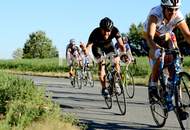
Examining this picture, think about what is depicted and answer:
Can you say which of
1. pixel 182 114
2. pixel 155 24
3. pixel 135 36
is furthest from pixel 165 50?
pixel 135 36

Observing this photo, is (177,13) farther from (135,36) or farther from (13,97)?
(135,36)

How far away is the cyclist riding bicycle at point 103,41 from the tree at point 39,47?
4570 inches

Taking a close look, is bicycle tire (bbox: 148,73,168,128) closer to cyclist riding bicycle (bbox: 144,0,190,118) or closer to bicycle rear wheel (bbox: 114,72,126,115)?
cyclist riding bicycle (bbox: 144,0,190,118)

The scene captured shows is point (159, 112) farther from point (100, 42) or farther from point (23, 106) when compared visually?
point (100, 42)

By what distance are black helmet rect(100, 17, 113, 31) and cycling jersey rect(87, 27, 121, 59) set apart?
0.37m

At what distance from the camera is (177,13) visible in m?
9.32

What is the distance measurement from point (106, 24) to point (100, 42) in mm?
844

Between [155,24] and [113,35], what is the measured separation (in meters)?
A: 3.84

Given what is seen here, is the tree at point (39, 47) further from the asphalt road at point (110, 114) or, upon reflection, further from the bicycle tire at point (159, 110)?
the bicycle tire at point (159, 110)

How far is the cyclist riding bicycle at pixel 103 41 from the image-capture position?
12711mm

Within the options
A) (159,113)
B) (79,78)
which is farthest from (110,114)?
(79,78)

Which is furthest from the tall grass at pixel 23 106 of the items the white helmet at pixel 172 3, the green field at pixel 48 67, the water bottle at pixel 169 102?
the green field at pixel 48 67

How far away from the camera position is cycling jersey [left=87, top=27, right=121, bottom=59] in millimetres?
13109

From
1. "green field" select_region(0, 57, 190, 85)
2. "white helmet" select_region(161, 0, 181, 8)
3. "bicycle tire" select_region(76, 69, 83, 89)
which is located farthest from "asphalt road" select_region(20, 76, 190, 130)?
"green field" select_region(0, 57, 190, 85)
